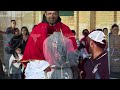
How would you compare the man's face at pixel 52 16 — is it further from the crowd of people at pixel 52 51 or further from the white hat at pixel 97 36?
the white hat at pixel 97 36

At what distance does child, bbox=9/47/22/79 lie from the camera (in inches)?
273

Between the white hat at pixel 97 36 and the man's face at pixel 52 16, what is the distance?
70 centimetres

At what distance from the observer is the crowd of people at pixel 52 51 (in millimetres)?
6910

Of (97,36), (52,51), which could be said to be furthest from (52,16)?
(97,36)

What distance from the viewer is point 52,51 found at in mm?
6953

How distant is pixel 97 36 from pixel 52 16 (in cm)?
90

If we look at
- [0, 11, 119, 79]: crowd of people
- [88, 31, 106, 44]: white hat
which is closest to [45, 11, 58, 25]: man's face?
[0, 11, 119, 79]: crowd of people

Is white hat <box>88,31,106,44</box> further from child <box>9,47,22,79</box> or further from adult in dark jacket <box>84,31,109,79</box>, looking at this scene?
child <box>9,47,22,79</box>

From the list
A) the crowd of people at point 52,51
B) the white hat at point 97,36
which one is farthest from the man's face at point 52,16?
the white hat at point 97,36

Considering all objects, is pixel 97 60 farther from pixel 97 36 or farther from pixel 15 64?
pixel 15 64

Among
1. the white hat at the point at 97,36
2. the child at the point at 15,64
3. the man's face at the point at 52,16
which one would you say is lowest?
the child at the point at 15,64

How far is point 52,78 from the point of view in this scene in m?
7.01
